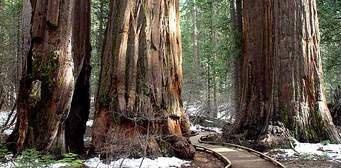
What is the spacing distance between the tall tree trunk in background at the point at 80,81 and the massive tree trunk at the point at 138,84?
1113mm

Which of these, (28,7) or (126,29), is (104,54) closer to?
(126,29)

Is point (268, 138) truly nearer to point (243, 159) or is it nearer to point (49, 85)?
point (243, 159)

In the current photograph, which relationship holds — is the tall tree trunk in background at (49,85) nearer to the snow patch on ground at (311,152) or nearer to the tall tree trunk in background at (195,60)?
the snow patch on ground at (311,152)

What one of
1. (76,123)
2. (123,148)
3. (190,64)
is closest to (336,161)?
(123,148)

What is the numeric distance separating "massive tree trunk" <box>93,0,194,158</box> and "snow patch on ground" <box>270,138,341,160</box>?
2.41 m

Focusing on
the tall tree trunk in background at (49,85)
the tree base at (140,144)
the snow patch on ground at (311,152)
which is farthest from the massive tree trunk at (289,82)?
the tall tree trunk in background at (49,85)

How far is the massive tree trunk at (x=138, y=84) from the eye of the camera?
9.85 metres

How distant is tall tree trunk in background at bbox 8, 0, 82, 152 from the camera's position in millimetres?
9086

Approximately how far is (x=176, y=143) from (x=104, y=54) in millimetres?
2854

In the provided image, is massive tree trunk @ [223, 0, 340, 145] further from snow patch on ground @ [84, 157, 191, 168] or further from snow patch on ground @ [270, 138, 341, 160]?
snow patch on ground @ [84, 157, 191, 168]

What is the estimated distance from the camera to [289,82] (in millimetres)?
12359

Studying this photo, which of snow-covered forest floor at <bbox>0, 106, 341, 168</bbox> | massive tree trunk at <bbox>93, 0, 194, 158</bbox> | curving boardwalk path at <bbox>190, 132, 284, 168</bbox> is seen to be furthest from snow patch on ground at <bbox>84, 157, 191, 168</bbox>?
curving boardwalk path at <bbox>190, 132, 284, 168</bbox>

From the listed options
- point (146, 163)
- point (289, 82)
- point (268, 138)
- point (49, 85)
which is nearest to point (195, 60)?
point (289, 82)

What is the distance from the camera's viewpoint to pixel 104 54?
10.7 metres
